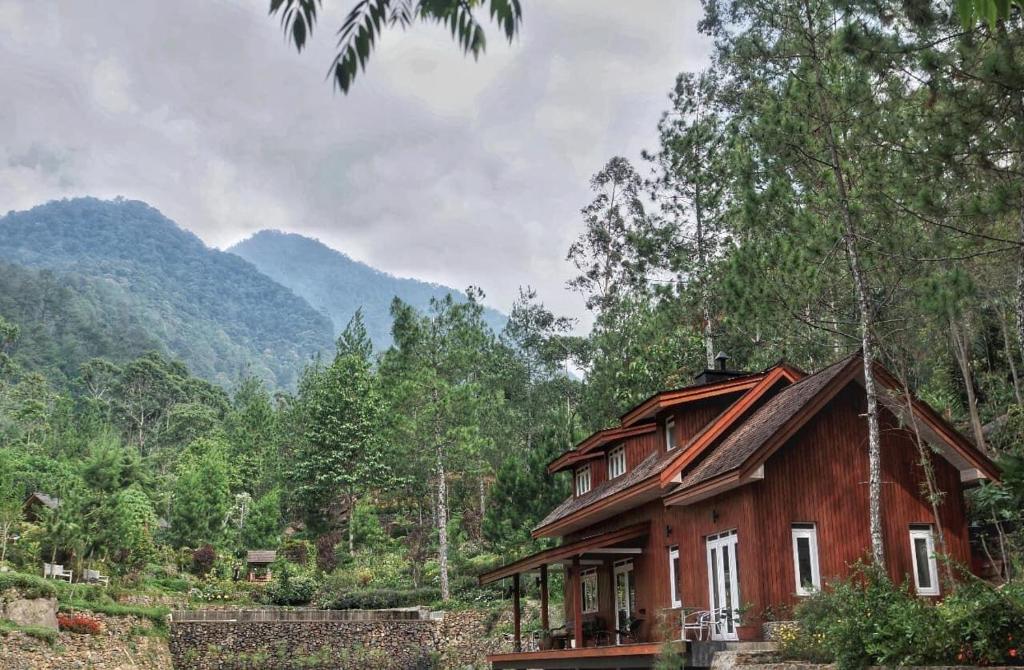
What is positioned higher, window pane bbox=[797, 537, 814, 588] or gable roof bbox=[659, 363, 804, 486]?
gable roof bbox=[659, 363, 804, 486]

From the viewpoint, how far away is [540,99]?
5.06 metres

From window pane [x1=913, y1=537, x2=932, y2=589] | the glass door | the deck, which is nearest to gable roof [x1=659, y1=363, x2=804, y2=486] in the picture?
the deck

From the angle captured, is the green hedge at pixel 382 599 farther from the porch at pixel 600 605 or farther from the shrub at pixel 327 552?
the porch at pixel 600 605

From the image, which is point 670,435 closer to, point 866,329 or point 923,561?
point 866,329

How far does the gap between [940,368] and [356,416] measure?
1103 inches

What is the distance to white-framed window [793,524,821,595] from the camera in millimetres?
15531

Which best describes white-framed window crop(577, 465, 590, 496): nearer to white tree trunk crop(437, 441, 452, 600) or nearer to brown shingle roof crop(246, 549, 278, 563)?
white tree trunk crop(437, 441, 452, 600)

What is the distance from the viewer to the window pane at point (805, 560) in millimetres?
15570

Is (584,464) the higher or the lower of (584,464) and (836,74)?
the lower

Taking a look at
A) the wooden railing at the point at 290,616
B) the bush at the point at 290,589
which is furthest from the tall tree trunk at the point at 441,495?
the bush at the point at 290,589

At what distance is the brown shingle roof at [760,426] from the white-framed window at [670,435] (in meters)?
1.92

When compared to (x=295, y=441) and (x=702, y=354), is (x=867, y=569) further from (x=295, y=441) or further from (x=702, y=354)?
(x=295, y=441)

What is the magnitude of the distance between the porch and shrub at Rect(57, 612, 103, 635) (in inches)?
446

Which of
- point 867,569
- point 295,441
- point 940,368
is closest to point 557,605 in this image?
point 940,368
